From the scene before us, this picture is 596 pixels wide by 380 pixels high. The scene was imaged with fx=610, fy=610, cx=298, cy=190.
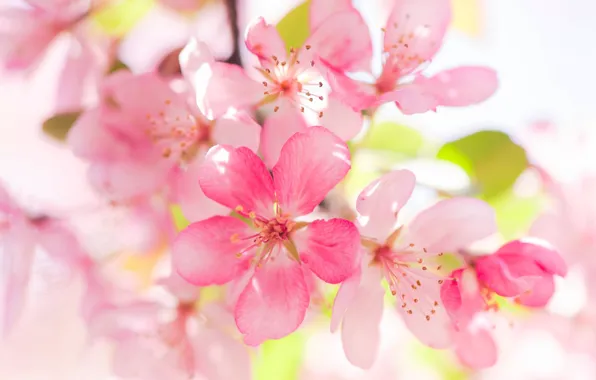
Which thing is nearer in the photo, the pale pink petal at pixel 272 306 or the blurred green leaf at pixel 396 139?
the pale pink petal at pixel 272 306

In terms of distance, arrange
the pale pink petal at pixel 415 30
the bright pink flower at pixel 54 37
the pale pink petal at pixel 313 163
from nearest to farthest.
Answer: the pale pink petal at pixel 313 163, the pale pink petal at pixel 415 30, the bright pink flower at pixel 54 37

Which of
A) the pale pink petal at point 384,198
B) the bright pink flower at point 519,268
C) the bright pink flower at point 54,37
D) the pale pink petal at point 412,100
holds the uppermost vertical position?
the pale pink petal at point 412,100

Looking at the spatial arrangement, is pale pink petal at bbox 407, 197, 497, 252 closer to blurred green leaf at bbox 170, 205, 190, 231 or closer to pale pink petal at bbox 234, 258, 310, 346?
pale pink petal at bbox 234, 258, 310, 346

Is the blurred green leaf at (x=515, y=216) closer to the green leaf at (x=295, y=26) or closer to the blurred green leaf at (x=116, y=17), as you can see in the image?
the green leaf at (x=295, y=26)

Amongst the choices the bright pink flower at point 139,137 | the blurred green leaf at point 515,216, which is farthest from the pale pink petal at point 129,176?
the blurred green leaf at point 515,216

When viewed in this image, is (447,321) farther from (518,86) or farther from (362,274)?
(518,86)

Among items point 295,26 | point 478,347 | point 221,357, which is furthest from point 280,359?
point 295,26

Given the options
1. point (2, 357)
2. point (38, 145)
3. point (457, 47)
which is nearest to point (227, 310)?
point (457, 47)
